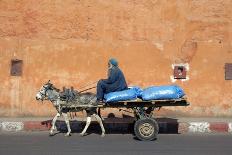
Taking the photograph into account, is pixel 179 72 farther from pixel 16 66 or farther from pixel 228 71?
pixel 16 66

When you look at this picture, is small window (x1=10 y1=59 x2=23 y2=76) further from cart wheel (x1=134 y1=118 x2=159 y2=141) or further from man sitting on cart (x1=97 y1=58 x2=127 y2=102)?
cart wheel (x1=134 y1=118 x2=159 y2=141)

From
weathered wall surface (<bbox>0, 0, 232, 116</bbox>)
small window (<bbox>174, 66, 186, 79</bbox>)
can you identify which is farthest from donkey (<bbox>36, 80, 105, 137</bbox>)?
small window (<bbox>174, 66, 186, 79</bbox>)

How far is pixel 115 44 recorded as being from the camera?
49.8ft

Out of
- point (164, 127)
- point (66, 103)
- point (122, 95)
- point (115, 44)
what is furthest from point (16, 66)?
point (164, 127)

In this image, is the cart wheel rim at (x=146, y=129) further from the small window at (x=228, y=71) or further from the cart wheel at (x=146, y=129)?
the small window at (x=228, y=71)

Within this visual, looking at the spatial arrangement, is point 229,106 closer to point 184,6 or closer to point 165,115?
point 165,115

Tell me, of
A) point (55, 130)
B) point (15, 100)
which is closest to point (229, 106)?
point (55, 130)

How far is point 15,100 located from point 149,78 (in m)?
3.84

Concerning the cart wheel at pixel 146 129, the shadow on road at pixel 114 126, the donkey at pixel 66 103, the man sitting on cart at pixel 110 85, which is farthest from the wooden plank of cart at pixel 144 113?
the shadow on road at pixel 114 126

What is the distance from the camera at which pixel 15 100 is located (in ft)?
49.9

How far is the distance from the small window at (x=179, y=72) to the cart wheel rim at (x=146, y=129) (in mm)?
3561

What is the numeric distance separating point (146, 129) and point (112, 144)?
1.08 meters

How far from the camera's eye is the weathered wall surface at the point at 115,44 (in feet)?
49.4

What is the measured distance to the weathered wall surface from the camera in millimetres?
15062
